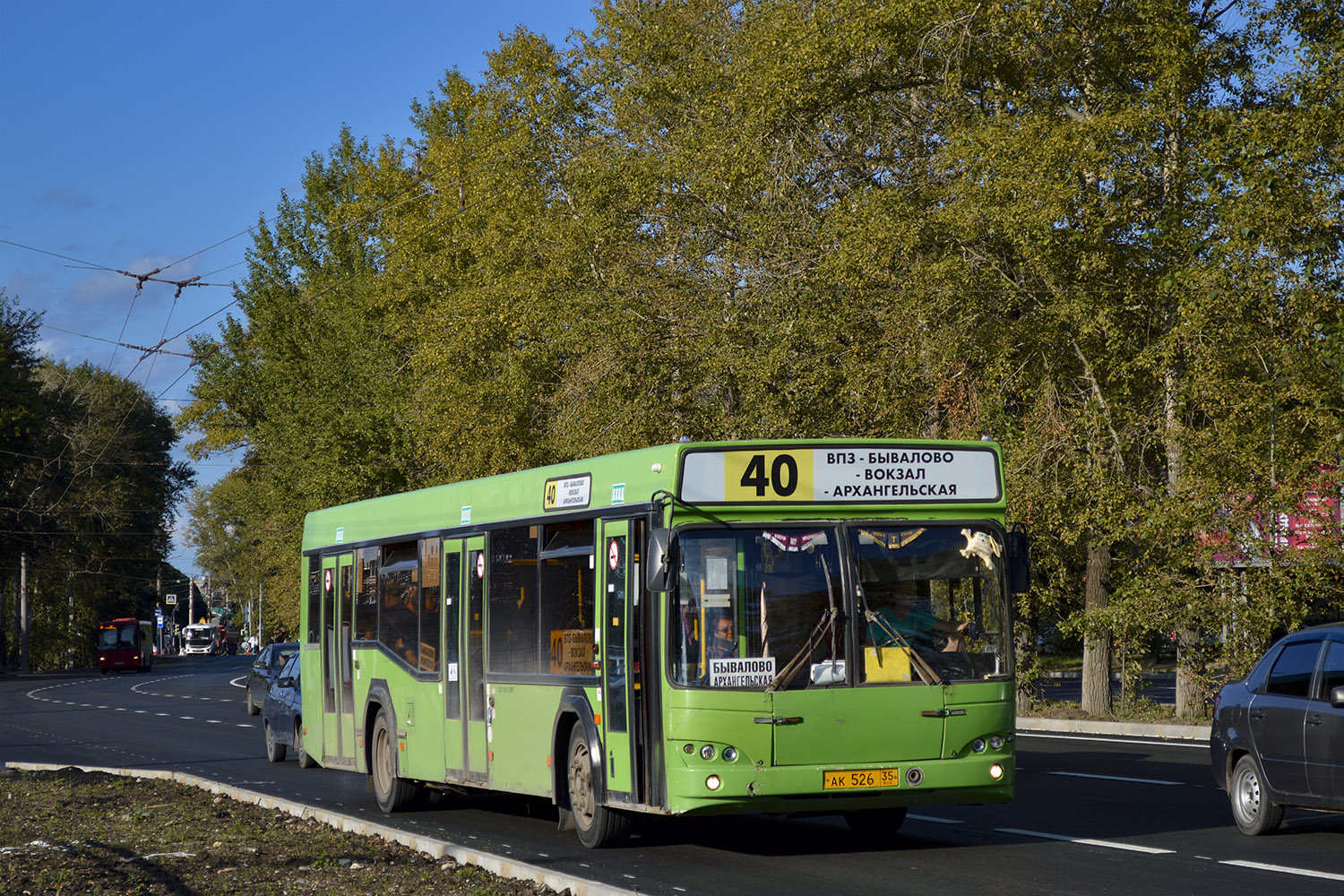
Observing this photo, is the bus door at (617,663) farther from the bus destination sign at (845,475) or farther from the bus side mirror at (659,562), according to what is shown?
the bus destination sign at (845,475)

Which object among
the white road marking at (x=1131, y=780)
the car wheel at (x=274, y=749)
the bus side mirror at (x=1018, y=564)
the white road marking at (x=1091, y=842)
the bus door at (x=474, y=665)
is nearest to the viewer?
the bus side mirror at (x=1018, y=564)

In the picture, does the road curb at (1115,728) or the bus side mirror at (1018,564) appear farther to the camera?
the road curb at (1115,728)

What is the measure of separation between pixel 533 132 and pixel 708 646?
31.9m

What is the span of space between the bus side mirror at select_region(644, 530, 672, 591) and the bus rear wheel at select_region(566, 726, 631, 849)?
173 cm

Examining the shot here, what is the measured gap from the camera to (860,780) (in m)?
10.7

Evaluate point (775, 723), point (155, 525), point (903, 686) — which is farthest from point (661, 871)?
point (155, 525)

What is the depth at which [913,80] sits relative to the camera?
87.9 ft

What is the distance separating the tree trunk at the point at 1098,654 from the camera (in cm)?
2772

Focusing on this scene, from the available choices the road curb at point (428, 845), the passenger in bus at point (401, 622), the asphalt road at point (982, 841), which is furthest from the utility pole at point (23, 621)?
the passenger in bus at point (401, 622)

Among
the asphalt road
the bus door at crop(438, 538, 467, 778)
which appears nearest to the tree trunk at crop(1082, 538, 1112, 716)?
the asphalt road

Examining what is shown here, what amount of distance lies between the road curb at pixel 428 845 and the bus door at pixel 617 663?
1092 millimetres

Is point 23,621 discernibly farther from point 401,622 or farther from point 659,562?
point 659,562

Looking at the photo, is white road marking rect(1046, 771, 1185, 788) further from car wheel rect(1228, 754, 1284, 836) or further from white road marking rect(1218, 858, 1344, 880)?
white road marking rect(1218, 858, 1344, 880)

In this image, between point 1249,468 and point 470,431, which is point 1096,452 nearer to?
point 1249,468
